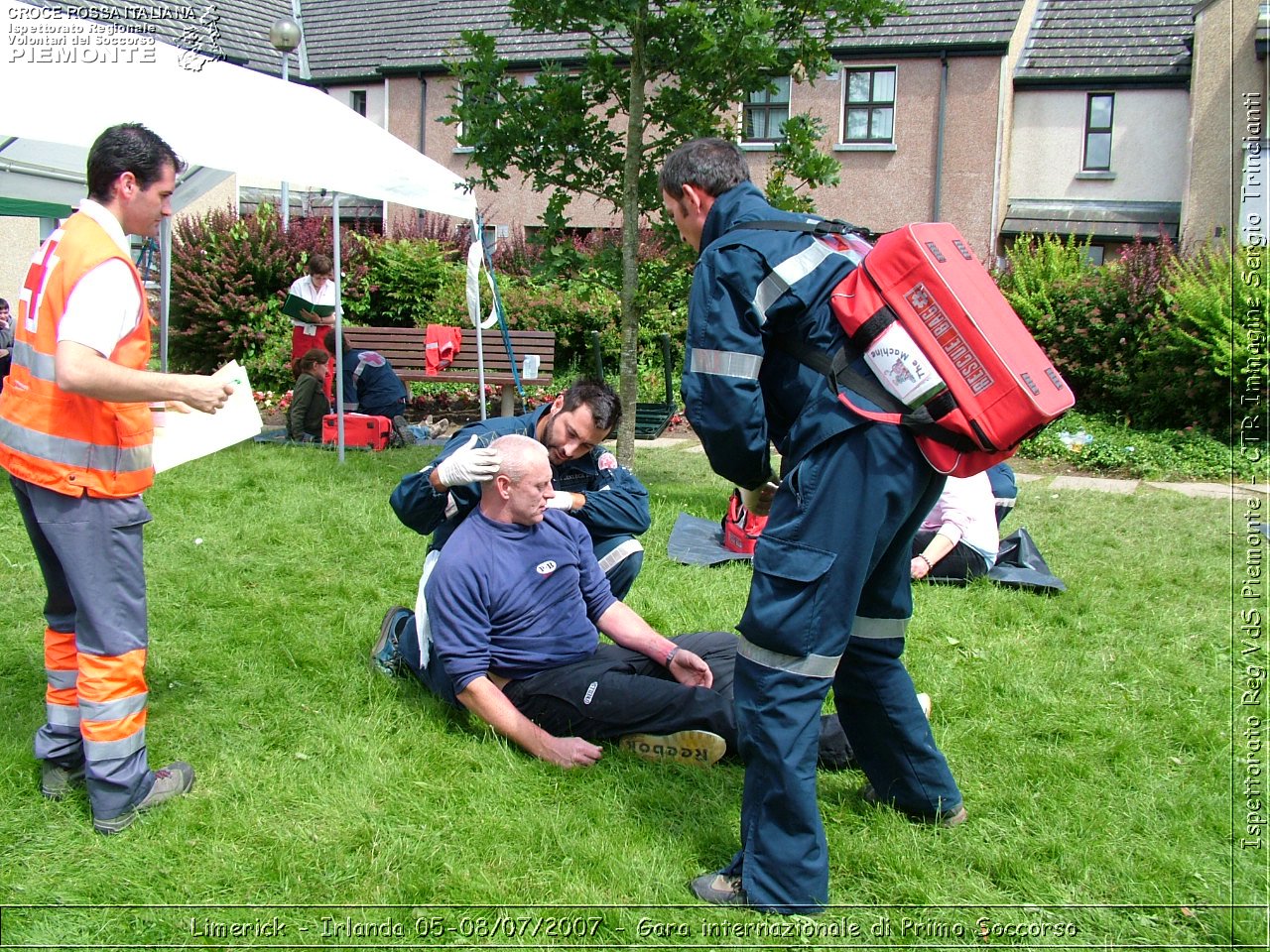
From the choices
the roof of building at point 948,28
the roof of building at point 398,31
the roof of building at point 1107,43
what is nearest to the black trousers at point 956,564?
the roof of building at point 398,31

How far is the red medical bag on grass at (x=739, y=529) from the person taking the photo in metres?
6.54

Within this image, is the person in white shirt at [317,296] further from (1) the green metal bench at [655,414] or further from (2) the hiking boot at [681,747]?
(2) the hiking boot at [681,747]

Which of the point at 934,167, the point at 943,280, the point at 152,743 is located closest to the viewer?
the point at 943,280

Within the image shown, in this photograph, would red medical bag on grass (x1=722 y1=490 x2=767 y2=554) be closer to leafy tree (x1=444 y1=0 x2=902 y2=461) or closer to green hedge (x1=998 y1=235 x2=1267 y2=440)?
leafy tree (x1=444 y1=0 x2=902 y2=461)

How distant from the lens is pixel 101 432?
3133mm

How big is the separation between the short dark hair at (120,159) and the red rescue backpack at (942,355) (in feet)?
6.77

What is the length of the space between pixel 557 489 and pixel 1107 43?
2068 cm

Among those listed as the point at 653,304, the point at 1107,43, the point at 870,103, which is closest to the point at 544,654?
the point at 653,304

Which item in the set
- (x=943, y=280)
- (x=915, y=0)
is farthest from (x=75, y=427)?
(x=915, y=0)

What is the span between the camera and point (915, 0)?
2078 cm

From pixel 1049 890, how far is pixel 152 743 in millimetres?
2961

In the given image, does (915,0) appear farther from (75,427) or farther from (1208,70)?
(75,427)

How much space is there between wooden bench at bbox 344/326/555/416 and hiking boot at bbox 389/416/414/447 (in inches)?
52.1

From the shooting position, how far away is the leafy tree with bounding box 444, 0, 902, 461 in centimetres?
790
